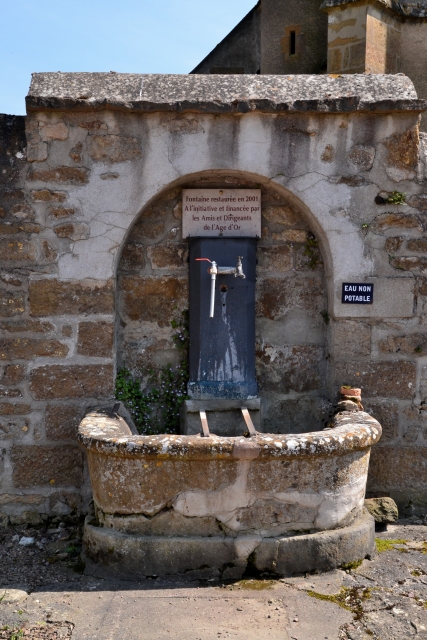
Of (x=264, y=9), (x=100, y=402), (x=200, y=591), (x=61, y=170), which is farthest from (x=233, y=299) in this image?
(x=264, y=9)

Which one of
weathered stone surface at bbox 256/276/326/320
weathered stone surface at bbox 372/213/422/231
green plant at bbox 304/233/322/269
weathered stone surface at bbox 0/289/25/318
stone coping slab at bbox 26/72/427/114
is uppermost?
stone coping slab at bbox 26/72/427/114

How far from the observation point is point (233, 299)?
14.1 ft

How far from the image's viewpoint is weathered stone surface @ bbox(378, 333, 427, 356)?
167 inches

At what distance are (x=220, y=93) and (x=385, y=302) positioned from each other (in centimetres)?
163

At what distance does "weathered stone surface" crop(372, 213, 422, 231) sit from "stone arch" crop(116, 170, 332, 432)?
0.35 metres

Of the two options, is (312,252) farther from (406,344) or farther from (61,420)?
(61,420)

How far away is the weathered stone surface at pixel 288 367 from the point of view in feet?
14.6

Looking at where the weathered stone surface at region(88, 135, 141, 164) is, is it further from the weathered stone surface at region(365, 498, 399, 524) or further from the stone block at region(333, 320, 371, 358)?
the weathered stone surface at region(365, 498, 399, 524)

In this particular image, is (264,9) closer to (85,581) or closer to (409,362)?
(409,362)

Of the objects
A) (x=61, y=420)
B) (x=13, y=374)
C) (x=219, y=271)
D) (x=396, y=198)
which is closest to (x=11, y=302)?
(x=13, y=374)

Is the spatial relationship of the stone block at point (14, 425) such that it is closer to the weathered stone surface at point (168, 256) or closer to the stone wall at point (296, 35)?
the weathered stone surface at point (168, 256)

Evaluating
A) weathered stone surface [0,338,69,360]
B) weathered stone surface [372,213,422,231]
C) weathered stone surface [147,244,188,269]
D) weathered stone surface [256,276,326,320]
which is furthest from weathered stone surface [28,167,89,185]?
weathered stone surface [372,213,422,231]

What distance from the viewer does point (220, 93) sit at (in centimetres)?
407

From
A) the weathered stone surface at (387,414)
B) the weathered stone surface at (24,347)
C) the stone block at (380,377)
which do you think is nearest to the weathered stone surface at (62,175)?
the weathered stone surface at (24,347)
